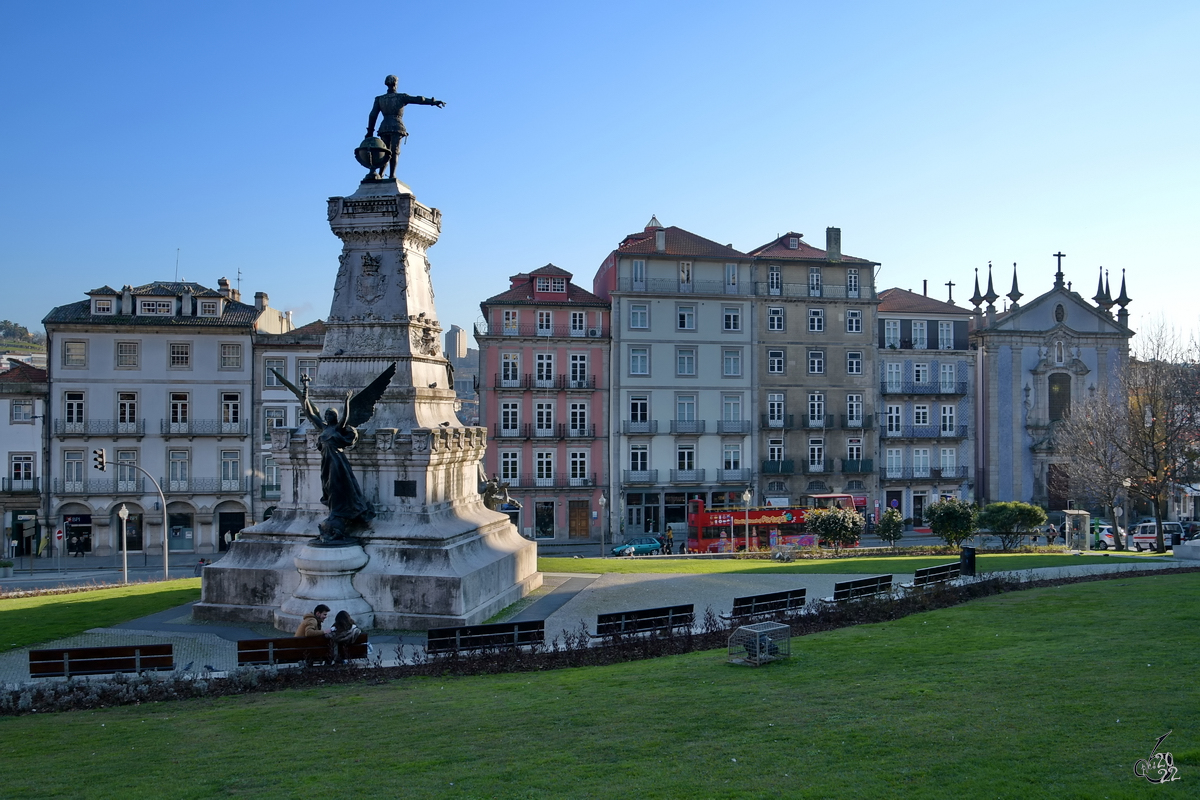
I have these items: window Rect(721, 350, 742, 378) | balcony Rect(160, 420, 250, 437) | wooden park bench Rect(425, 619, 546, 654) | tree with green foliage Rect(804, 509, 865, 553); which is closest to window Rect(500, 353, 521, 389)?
window Rect(721, 350, 742, 378)

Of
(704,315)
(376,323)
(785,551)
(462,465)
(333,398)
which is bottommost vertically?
(785,551)

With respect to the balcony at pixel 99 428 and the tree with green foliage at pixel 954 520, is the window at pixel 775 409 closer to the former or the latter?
the tree with green foliage at pixel 954 520

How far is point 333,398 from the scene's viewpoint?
1902 centimetres

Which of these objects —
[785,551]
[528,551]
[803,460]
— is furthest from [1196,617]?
[803,460]

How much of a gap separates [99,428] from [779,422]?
33.4 meters

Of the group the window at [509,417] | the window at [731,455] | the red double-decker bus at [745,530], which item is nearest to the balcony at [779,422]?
the window at [731,455]

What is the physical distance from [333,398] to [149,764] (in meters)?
10.7

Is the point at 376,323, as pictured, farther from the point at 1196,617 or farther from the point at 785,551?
the point at 785,551

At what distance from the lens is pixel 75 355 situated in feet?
137

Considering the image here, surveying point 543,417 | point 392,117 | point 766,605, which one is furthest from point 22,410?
point 766,605

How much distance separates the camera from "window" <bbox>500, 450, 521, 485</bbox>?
45.2 meters

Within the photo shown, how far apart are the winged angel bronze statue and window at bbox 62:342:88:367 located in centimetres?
3011

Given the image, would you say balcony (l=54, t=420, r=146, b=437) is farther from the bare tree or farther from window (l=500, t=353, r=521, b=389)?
the bare tree

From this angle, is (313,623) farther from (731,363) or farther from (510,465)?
(731,363)
